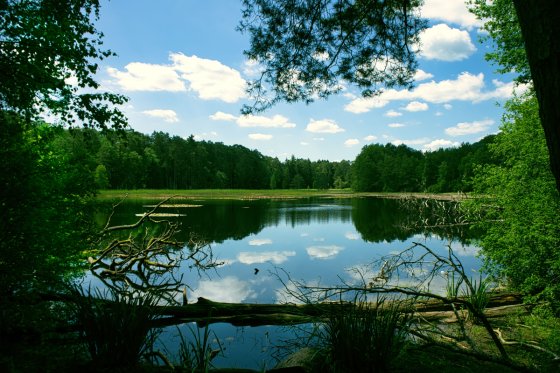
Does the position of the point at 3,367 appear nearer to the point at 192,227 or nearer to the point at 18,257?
the point at 18,257

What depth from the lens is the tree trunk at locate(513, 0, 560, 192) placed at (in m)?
2.00

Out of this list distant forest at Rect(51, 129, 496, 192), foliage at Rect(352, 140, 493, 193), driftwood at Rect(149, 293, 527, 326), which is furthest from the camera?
foliage at Rect(352, 140, 493, 193)

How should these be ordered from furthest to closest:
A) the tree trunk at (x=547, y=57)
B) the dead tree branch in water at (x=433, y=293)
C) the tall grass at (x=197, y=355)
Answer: the dead tree branch in water at (x=433, y=293), the tall grass at (x=197, y=355), the tree trunk at (x=547, y=57)

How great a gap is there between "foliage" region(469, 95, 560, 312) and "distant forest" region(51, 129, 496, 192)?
59.1 meters

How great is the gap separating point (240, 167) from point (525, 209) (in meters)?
101

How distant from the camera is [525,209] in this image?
731 centimetres

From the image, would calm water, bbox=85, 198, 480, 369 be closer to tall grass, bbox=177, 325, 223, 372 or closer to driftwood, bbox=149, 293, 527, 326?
driftwood, bbox=149, 293, 527, 326

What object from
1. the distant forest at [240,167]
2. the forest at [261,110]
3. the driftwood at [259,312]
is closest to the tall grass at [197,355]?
the forest at [261,110]

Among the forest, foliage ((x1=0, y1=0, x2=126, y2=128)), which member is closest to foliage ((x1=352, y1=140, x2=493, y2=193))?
the forest

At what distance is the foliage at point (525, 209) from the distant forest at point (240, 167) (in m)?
59.1

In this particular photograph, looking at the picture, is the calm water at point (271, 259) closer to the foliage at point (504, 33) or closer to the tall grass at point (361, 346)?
the tall grass at point (361, 346)

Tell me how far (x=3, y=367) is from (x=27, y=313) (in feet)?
1.90

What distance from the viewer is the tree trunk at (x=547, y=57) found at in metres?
2.00

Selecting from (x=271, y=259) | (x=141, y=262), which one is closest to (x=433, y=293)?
(x=271, y=259)
